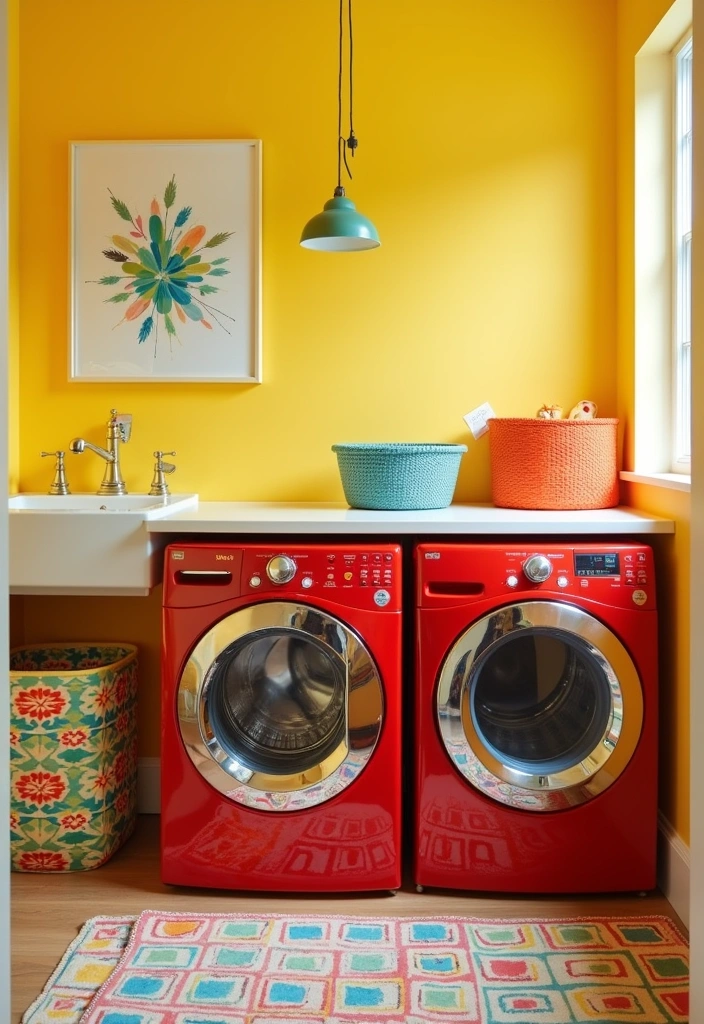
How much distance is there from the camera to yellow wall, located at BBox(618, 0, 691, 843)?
2170mm

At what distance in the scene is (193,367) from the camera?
9.21 feet

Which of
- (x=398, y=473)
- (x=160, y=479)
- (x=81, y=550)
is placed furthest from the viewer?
(x=160, y=479)

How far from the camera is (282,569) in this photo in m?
2.18

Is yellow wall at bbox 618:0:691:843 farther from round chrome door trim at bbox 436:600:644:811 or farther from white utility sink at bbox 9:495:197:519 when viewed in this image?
white utility sink at bbox 9:495:197:519

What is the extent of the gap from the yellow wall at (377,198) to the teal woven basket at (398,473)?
327 mm

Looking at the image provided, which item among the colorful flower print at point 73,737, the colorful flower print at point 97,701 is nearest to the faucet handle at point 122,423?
the colorful flower print at point 97,701

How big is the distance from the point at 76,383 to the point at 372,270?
1028 mm

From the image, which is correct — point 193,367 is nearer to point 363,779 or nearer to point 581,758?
point 363,779

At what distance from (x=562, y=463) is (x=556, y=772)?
867mm

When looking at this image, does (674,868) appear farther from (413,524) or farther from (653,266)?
(653,266)

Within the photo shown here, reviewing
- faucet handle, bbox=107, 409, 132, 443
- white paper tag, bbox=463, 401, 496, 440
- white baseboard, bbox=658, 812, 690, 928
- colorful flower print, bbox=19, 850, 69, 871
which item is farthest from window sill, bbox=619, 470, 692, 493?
colorful flower print, bbox=19, 850, 69, 871

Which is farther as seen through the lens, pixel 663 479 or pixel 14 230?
pixel 14 230

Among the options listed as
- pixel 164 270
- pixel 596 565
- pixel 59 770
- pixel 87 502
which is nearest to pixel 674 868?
pixel 596 565

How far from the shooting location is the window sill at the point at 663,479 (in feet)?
7.11
